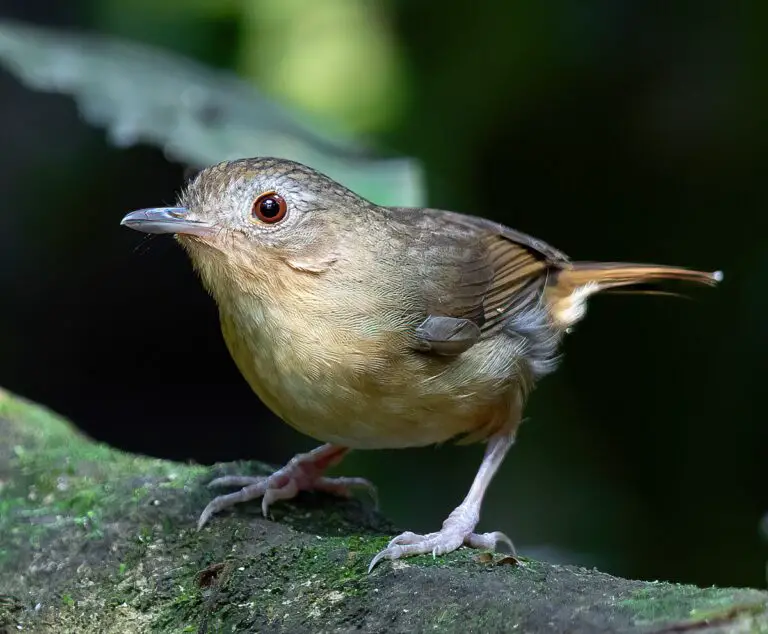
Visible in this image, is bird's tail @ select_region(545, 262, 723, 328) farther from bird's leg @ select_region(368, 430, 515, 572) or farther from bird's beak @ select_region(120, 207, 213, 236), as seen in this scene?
bird's beak @ select_region(120, 207, 213, 236)

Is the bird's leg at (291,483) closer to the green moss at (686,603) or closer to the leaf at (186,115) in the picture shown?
the leaf at (186,115)

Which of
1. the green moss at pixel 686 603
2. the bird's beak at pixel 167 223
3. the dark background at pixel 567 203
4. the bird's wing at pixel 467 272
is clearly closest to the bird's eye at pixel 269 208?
the bird's beak at pixel 167 223

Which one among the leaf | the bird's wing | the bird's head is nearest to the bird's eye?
Answer: the bird's head

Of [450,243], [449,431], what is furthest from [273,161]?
[449,431]

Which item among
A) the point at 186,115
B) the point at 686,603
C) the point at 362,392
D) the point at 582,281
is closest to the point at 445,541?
the point at 362,392

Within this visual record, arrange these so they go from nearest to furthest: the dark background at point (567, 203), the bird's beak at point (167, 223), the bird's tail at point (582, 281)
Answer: the bird's beak at point (167, 223), the bird's tail at point (582, 281), the dark background at point (567, 203)

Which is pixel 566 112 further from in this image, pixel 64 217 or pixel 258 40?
pixel 64 217
